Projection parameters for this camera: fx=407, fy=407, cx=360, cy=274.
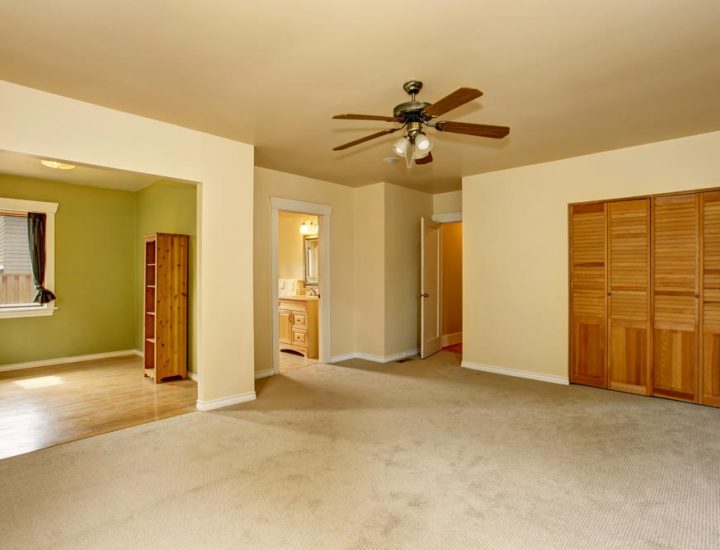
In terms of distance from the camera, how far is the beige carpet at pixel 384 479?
2053 millimetres

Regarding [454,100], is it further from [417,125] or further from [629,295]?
[629,295]

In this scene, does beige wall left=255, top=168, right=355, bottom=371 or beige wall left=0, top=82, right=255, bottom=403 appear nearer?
beige wall left=0, top=82, right=255, bottom=403

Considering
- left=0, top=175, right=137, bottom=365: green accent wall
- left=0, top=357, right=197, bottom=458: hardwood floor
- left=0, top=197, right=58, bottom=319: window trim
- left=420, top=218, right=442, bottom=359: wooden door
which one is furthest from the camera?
left=420, top=218, right=442, bottom=359: wooden door

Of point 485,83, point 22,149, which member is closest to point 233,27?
point 485,83

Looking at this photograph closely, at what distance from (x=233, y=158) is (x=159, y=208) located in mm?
2494

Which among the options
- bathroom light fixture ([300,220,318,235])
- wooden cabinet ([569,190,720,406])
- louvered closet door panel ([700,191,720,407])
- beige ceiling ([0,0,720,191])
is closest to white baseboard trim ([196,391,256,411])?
beige ceiling ([0,0,720,191])

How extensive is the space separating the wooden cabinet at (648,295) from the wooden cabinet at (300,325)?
3.41 m

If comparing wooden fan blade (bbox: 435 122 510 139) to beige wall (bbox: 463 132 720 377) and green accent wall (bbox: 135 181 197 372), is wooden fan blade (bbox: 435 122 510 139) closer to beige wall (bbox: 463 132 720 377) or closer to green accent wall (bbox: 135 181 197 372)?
beige wall (bbox: 463 132 720 377)

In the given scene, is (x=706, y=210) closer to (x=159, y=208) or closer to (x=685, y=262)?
(x=685, y=262)

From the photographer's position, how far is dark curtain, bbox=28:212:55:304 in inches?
220

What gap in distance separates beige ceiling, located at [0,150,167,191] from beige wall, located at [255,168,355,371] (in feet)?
4.23

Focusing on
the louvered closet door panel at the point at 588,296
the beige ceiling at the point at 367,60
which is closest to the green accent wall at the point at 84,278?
the beige ceiling at the point at 367,60

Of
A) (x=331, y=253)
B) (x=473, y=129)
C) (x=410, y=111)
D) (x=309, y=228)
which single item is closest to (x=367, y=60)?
(x=410, y=111)

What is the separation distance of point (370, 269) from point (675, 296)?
360cm
